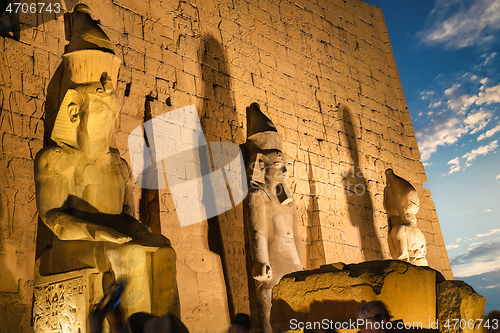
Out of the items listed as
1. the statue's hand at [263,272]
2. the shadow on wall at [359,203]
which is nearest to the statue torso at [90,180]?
the statue's hand at [263,272]

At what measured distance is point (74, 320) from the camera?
2.57m

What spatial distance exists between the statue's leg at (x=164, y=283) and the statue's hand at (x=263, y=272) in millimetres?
1395

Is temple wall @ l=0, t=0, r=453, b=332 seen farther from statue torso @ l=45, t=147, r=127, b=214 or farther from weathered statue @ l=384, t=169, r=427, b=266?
statue torso @ l=45, t=147, r=127, b=214

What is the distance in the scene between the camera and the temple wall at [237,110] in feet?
13.3

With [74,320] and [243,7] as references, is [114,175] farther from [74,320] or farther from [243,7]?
[243,7]

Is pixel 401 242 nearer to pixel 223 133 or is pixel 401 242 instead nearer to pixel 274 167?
pixel 274 167

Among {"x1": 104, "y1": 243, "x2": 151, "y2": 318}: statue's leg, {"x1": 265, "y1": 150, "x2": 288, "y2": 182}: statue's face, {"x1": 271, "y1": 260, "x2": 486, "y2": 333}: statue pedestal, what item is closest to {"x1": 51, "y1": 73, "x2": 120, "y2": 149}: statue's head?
{"x1": 104, "y1": 243, "x2": 151, "y2": 318}: statue's leg

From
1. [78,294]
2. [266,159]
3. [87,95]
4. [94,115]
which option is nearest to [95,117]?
[94,115]

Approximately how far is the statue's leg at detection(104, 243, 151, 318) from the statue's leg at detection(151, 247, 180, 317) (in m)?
0.15

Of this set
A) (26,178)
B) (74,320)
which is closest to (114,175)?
(74,320)

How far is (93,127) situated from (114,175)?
0.33 m

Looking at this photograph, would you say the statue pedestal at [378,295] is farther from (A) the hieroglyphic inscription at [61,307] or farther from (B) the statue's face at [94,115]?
(B) the statue's face at [94,115]

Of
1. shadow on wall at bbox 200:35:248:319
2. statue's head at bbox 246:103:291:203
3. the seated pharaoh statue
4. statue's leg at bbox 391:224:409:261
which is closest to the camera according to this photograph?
the seated pharaoh statue

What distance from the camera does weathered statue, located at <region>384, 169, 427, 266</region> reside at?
581 cm
